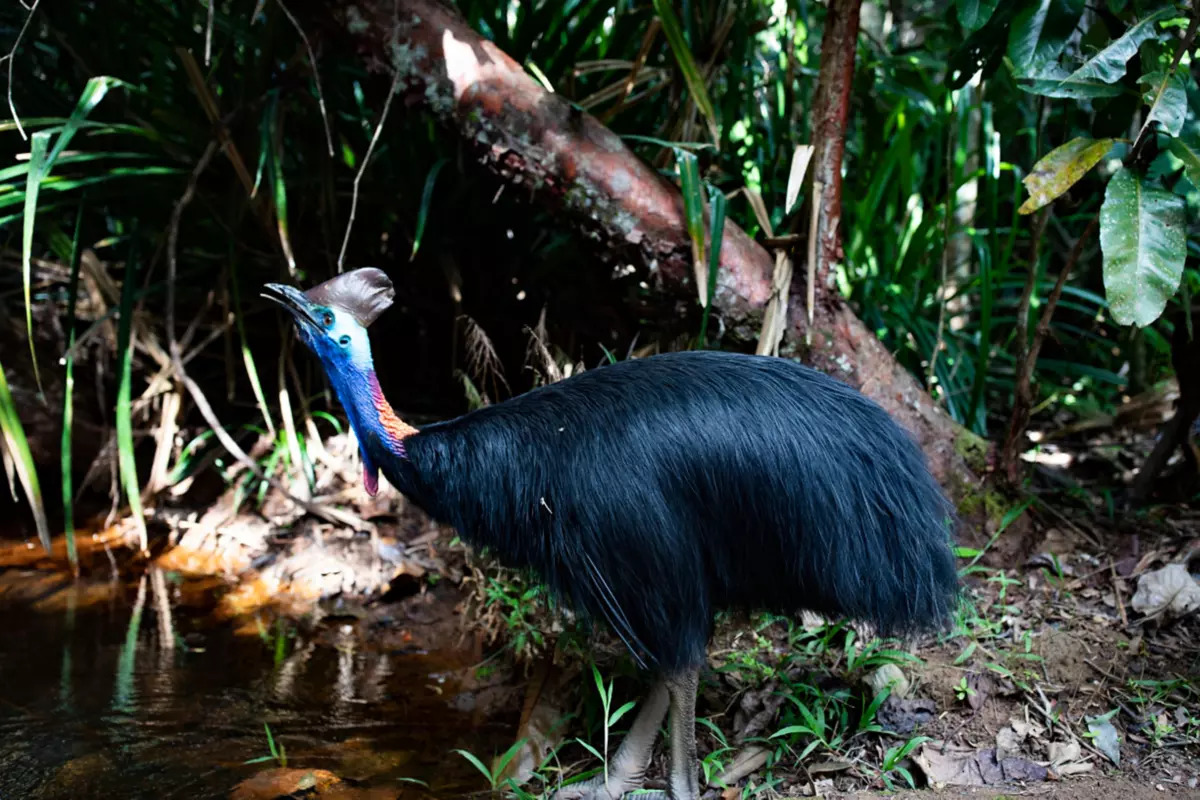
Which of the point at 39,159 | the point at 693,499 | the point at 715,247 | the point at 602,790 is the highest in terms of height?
the point at 39,159

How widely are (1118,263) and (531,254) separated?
2.20 m

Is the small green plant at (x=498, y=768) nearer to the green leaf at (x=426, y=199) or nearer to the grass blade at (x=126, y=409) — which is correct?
the green leaf at (x=426, y=199)

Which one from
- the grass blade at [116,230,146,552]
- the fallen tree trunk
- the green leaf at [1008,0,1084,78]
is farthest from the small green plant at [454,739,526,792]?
the green leaf at [1008,0,1084,78]

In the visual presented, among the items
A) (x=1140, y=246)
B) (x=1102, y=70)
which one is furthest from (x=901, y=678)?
(x=1102, y=70)

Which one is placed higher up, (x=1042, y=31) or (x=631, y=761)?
(x=1042, y=31)

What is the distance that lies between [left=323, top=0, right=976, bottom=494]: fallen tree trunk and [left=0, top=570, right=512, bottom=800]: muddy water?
1359 mm

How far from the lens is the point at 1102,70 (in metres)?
2.35

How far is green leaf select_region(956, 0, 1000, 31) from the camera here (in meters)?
2.55

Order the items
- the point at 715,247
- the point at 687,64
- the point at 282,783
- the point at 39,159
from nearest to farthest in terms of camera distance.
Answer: the point at 282,783
the point at 39,159
the point at 715,247
the point at 687,64

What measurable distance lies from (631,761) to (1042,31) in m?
1.99

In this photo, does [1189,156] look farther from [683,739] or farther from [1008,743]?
[683,739]

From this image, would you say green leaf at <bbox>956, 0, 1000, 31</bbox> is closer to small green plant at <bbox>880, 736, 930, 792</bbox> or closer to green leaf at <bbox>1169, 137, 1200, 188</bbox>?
green leaf at <bbox>1169, 137, 1200, 188</bbox>

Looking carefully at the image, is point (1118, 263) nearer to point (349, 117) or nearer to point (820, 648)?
point (820, 648)

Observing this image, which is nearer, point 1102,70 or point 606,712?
point 1102,70
